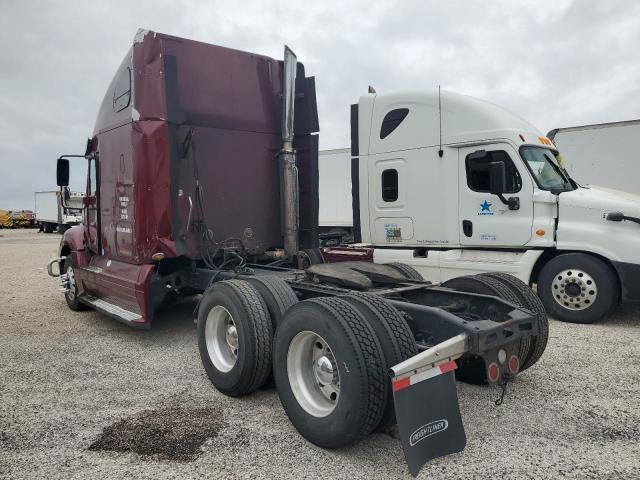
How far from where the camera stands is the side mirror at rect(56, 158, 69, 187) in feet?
23.3

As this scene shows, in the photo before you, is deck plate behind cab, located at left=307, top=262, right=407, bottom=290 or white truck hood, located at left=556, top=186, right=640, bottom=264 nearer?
deck plate behind cab, located at left=307, top=262, right=407, bottom=290

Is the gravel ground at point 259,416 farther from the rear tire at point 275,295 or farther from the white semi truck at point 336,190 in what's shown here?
the white semi truck at point 336,190

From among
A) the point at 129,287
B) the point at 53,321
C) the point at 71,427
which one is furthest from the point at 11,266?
the point at 71,427

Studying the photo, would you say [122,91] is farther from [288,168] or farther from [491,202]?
[491,202]

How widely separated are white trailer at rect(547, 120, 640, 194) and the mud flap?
762cm

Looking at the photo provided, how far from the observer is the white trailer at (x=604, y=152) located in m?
8.98

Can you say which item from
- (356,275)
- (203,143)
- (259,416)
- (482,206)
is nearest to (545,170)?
(482,206)

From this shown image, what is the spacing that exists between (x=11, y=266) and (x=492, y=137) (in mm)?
13534

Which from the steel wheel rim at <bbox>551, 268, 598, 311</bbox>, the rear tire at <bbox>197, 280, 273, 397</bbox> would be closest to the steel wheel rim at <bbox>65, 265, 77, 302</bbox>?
the rear tire at <bbox>197, 280, 273, 397</bbox>

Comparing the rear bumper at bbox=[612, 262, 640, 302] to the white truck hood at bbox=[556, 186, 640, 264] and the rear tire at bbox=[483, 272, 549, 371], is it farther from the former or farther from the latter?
the rear tire at bbox=[483, 272, 549, 371]

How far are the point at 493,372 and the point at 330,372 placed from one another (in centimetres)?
101

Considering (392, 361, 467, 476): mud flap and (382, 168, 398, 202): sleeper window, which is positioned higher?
(382, 168, 398, 202): sleeper window

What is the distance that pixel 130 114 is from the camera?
17.9ft

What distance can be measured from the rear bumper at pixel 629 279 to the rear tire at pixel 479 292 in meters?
3.07
